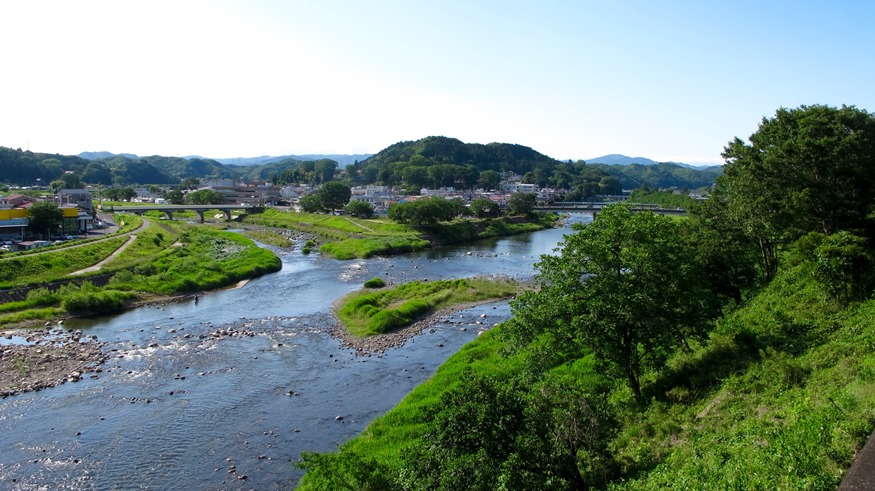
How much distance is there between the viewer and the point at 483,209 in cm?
8794

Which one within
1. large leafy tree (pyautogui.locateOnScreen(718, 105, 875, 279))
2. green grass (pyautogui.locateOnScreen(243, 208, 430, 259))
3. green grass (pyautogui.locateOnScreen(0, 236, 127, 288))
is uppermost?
large leafy tree (pyautogui.locateOnScreen(718, 105, 875, 279))

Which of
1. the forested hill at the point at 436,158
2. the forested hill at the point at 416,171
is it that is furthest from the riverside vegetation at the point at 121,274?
the forested hill at the point at 436,158

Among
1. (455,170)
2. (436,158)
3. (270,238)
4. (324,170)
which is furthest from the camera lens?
(324,170)

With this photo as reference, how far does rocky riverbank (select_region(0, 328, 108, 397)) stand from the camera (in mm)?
21750

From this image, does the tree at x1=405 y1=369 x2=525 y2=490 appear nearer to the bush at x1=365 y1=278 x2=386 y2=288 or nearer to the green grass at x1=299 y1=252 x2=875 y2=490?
the green grass at x1=299 y1=252 x2=875 y2=490

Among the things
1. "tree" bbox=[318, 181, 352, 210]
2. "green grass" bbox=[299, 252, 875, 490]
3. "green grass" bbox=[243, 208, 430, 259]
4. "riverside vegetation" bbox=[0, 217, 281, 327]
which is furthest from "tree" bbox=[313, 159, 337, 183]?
"green grass" bbox=[299, 252, 875, 490]

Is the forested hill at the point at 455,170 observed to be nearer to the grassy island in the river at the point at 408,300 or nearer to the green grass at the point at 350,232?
the green grass at the point at 350,232

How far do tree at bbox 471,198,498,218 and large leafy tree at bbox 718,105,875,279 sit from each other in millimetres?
63535

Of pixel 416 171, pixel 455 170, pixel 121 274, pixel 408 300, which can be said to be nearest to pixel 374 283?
pixel 408 300

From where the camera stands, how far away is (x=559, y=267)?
14.5 m

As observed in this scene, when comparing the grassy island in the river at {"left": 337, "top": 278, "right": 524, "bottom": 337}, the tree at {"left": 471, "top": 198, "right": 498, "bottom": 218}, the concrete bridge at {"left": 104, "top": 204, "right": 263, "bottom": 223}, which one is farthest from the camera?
the tree at {"left": 471, "top": 198, "right": 498, "bottom": 218}

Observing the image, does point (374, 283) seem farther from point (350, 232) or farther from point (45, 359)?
point (350, 232)

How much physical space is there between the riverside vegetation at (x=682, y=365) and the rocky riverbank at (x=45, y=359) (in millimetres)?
13675

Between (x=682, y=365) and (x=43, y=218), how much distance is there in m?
56.9
